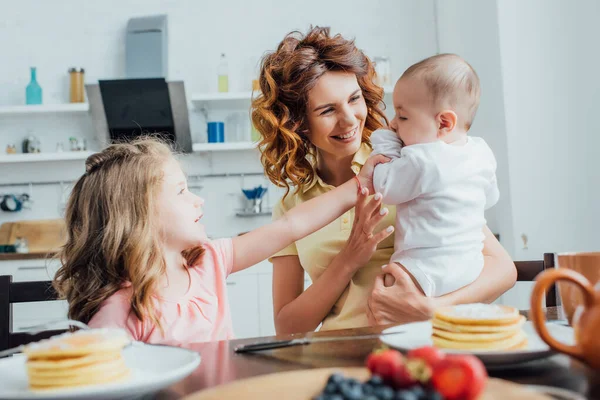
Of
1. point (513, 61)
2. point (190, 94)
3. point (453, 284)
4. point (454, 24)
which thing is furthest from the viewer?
point (190, 94)

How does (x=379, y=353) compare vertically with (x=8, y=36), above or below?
below

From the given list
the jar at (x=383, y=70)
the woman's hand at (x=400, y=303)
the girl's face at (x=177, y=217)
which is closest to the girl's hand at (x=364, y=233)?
the woman's hand at (x=400, y=303)

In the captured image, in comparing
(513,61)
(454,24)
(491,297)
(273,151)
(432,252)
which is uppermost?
(454,24)

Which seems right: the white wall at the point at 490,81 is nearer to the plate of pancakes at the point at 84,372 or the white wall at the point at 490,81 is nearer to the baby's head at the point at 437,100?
the baby's head at the point at 437,100

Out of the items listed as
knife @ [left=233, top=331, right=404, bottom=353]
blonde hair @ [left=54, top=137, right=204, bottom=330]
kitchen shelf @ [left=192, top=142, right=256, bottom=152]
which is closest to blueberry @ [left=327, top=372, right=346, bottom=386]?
knife @ [left=233, top=331, right=404, bottom=353]

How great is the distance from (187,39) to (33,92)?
1.21 meters

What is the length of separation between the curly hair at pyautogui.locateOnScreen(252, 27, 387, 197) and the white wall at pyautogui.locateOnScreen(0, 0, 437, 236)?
2989 mm

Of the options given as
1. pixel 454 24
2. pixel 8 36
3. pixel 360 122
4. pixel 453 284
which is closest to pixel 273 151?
pixel 360 122

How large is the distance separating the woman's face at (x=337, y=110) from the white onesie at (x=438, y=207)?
0.22 meters

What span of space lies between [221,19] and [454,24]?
177cm

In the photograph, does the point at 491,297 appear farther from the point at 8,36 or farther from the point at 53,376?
the point at 8,36

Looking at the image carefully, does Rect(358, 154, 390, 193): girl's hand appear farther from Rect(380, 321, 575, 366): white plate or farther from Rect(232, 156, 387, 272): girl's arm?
Rect(380, 321, 575, 366): white plate

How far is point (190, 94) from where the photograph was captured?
185 inches

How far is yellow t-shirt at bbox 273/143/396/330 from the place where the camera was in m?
1.57
